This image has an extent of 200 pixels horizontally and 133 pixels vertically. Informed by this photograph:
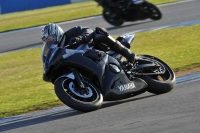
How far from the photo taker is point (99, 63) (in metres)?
7.32

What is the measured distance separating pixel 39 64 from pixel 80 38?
5563mm

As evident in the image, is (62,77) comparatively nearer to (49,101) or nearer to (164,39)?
(49,101)

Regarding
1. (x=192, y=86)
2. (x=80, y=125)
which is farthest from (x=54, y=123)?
(x=192, y=86)

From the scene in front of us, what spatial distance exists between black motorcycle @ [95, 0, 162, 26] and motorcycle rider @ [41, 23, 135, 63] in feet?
30.2

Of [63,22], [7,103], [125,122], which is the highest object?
[125,122]

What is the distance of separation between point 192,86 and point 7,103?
278 centimetres

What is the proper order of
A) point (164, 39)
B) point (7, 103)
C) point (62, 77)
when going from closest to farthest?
point (62, 77) < point (7, 103) < point (164, 39)

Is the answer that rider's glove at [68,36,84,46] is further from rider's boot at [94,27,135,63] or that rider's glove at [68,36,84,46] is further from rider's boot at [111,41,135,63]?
rider's boot at [111,41,135,63]

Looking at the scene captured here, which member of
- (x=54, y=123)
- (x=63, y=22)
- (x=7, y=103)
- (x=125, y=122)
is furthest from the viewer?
(x=63, y=22)

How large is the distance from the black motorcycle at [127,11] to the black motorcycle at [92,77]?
9191mm

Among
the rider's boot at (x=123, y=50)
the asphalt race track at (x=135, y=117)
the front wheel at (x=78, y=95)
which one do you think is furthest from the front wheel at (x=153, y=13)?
the front wheel at (x=78, y=95)

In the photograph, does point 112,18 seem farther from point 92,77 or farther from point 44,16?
point 92,77

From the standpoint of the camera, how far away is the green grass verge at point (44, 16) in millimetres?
21297

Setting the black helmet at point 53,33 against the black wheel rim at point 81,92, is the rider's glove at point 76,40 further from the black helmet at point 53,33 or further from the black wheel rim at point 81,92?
the black wheel rim at point 81,92
